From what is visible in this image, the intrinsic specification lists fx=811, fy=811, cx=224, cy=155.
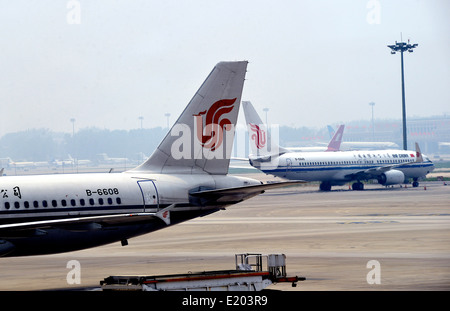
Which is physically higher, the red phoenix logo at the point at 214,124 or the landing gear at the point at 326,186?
the red phoenix logo at the point at 214,124

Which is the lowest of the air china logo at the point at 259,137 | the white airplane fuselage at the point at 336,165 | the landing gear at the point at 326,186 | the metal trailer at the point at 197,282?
the metal trailer at the point at 197,282

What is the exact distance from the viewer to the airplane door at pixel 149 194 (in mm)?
35750

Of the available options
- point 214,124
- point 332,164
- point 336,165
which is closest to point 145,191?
point 214,124

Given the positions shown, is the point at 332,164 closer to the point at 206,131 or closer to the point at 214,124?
the point at 214,124

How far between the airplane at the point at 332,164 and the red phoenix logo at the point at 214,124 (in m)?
66.3

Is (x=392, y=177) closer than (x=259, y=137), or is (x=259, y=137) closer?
(x=259, y=137)

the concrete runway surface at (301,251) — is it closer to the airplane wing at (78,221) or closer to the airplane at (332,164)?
the airplane wing at (78,221)

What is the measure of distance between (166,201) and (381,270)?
10109 mm

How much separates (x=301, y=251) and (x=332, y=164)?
66.3 metres

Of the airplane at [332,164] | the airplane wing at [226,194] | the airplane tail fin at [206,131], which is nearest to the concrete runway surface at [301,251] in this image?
the airplane wing at [226,194]

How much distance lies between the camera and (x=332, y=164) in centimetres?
11025

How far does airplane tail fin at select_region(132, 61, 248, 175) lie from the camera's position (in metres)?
37.9

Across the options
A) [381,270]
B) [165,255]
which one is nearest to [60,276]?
[165,255]
